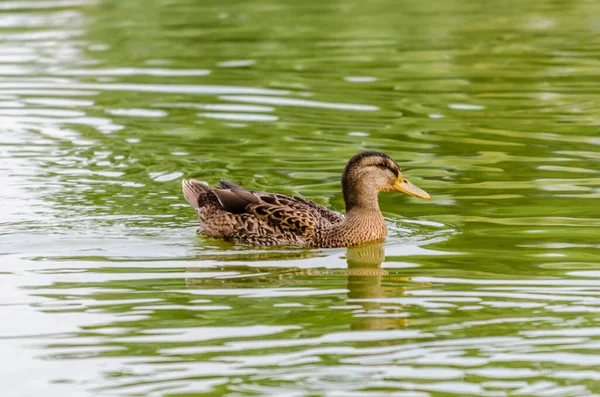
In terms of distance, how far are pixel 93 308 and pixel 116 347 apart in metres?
0.90

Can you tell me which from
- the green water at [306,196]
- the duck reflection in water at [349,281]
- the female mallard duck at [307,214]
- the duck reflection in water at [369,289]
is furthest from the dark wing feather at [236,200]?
the duck reflection in water at [369,289]

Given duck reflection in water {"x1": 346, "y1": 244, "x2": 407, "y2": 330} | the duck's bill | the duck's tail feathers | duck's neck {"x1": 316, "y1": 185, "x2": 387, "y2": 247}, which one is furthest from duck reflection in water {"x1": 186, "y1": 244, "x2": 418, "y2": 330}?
the duck's tail feathers

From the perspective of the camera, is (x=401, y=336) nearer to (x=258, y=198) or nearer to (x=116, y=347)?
(x=116, y=347)

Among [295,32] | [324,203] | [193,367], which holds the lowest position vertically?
[193,367]

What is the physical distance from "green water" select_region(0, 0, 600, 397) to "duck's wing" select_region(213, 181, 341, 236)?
25 centimetres

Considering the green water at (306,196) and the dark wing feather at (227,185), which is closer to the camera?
the green water at (306,196)

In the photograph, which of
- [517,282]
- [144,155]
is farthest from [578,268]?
[144,155]

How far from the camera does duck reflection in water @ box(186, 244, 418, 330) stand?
26.6 ft

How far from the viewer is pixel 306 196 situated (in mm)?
12016

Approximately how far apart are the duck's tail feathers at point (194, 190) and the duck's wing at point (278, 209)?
0.22 metres

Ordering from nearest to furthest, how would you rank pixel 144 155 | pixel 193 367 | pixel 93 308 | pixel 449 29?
pixel 193 367 < pixel 93 308 < pixel 144 155 < pixel 449 29

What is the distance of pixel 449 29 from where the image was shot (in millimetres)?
21453

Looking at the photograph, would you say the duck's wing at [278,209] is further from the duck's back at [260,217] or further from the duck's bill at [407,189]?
the duck's bill at [407,189]

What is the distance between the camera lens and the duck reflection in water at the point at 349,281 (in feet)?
26.6
